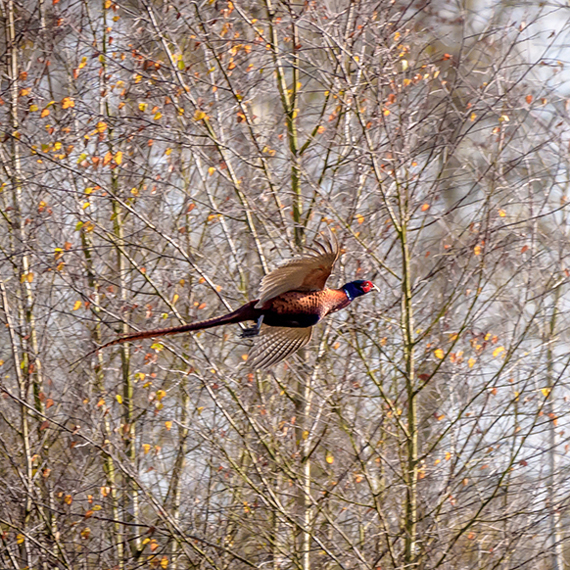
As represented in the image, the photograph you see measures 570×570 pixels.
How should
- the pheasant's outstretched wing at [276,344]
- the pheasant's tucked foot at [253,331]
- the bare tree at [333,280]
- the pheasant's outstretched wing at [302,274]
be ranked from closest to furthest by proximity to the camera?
the pheasant's outstretched wing at [302,274] → the pheasant's tucked foot at [253,331] → the pheasant's outstretched wing at [276,344] → the bare tree at [333,280]

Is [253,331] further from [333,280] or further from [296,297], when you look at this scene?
[333,280]

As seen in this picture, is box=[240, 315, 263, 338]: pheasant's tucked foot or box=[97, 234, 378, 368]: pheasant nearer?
box=[97, 234, 378, 368]: pheasant

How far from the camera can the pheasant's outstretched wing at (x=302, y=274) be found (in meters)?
4.51

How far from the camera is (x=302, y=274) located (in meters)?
4.65

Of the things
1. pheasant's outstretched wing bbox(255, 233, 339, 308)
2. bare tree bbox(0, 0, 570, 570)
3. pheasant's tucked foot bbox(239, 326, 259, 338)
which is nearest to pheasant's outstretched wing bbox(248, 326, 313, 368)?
pheasant's tucked foot bbox(239, 326, 259, 338)

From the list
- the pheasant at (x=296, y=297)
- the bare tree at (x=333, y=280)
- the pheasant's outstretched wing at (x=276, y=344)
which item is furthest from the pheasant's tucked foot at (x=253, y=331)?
the bare tree at (x=333, y=280)

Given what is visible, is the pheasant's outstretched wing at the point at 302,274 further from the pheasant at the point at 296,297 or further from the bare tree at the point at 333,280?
the bare tree at the point at 333,280

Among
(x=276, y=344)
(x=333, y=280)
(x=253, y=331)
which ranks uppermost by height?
(x=333, y=280)

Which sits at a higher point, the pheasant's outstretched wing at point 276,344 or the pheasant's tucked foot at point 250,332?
the pheasant's outstretched wing at point 276,344

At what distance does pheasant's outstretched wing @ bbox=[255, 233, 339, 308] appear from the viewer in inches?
177

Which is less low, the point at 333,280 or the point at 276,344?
the point at 333,280

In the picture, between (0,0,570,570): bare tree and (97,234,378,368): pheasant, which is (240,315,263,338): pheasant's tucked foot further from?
(0,0,570,570): bare tree

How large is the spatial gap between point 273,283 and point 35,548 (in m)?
3.20

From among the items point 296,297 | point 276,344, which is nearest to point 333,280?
point 276,344
